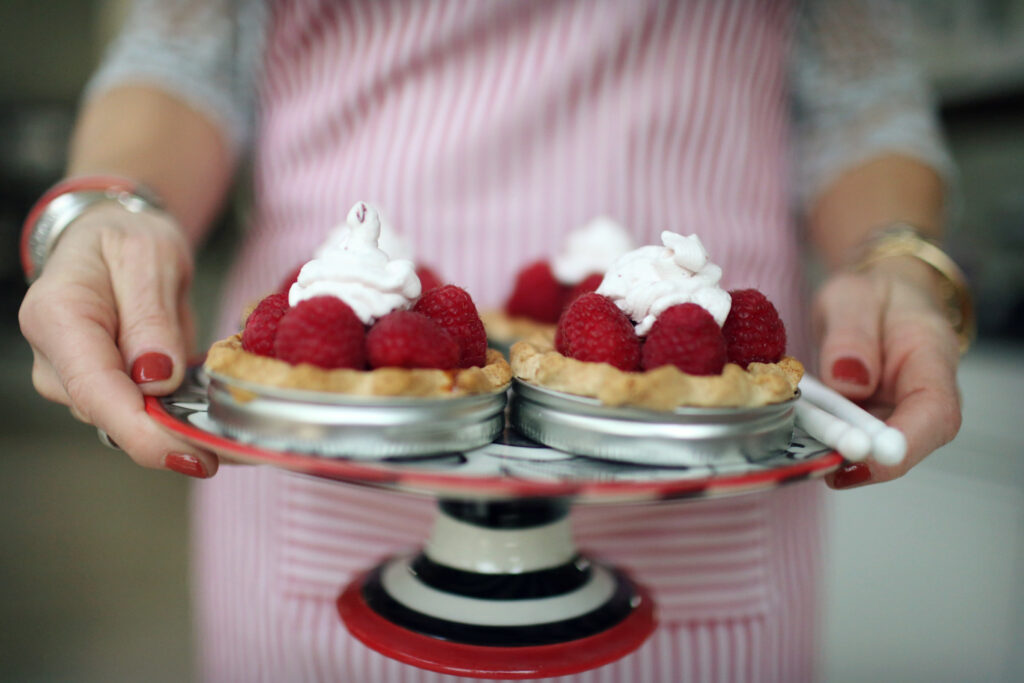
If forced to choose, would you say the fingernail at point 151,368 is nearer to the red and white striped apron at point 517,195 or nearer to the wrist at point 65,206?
the wrist at point 65,206

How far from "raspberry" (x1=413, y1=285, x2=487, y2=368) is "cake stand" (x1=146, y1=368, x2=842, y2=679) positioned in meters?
0.11

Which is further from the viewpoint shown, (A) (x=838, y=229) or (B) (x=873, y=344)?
(A) (x=838, y=229)

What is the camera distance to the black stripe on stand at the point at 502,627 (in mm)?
752

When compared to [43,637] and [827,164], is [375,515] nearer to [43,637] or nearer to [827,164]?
[827,164]

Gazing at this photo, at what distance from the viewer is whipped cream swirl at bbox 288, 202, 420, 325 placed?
2.77 feet

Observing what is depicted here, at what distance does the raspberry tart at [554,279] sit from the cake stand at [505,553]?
0.48 meters

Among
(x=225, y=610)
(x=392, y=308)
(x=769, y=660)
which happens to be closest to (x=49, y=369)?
(x=392, y=308)

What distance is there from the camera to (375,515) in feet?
4.47

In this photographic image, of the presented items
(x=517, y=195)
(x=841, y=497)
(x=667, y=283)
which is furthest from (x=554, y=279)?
(x=841, y=497)

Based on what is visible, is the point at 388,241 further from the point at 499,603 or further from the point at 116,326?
the point at 499,603

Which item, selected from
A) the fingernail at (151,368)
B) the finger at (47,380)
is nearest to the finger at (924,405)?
the fingernail at (151,368)

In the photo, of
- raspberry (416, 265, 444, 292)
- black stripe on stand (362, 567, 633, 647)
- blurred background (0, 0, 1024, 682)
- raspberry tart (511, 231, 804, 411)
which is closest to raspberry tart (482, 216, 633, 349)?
raspberry (416, 265, 444, 292)

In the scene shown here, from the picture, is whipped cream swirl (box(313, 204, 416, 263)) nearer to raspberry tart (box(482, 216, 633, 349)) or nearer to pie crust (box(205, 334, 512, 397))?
raspberry tart (box(482, 216, 633, 349))

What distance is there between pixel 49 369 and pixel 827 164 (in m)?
1.43
